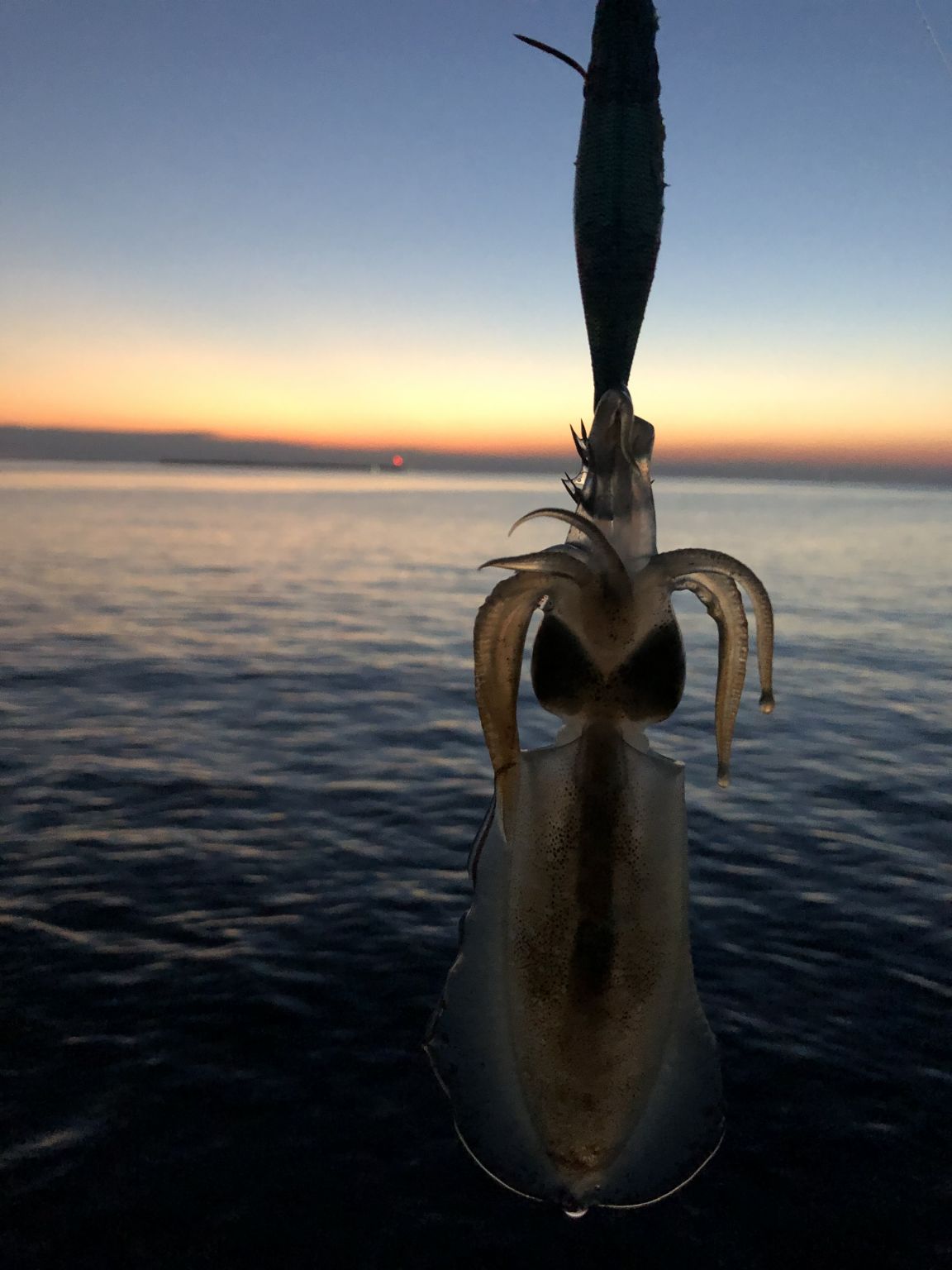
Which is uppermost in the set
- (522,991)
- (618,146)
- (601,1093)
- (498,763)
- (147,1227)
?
(618,146)

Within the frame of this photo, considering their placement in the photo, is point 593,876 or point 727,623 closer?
point 727,623

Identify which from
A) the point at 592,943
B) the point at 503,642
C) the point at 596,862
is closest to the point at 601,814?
the point at 596,862

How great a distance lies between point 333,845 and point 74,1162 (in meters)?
5.88

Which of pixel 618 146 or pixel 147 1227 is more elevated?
pixel 618 146

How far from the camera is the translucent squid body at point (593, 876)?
2.23 metres

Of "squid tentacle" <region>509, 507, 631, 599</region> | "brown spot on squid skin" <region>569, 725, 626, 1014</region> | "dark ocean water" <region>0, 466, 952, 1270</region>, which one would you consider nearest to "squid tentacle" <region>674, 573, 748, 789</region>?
"squid tentacle" <region>509, 507, 631, 599</region>

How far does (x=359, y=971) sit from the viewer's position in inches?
351

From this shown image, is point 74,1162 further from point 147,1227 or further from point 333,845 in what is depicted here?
point 333,845

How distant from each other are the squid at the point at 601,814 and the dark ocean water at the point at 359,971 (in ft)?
11.1

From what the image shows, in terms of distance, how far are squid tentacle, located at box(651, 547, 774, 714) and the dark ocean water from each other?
3.50 meters

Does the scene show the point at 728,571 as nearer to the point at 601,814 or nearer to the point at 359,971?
the point at 601,814

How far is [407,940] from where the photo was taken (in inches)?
374

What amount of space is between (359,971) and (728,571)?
7784 millimetres

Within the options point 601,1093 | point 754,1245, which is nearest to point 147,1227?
point 754,1245
